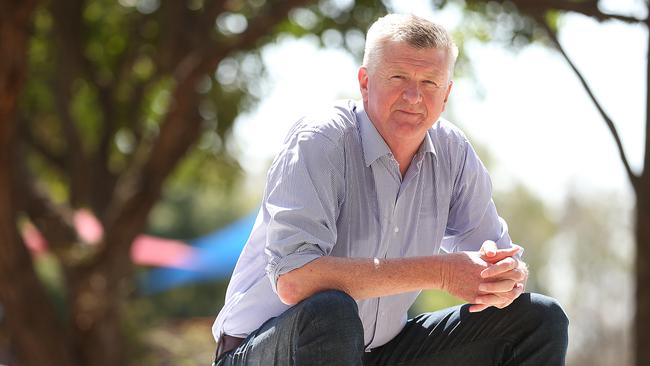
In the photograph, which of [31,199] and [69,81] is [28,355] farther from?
[69,81]

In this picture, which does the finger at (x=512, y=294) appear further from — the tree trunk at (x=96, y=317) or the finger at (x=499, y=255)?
the tree trunk at (x=96, y=317)

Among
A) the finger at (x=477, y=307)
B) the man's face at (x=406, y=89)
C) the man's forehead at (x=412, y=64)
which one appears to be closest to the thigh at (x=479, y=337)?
the finger at (x=477, y=307)

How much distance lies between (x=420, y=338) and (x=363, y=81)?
26.4 inches

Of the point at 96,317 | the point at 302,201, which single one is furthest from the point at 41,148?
the point at 302,201

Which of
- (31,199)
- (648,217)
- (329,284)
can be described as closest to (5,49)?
(31,199)

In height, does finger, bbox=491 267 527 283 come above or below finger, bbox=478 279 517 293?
above

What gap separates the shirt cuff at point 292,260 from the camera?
87.9 inches

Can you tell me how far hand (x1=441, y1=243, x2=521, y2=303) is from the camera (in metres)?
2.28

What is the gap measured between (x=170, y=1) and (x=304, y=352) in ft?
19.2

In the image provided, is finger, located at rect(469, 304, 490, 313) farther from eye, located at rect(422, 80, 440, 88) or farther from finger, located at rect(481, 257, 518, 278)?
eye, located at rect(422, 80, 440, 88)

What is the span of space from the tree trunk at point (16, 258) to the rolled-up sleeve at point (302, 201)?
3.59 m

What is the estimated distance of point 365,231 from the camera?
2.44 m

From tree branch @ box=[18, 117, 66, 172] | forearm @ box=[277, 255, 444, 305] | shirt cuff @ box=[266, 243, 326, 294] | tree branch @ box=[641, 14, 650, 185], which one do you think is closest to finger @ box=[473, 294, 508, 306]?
forearm @ box=[277, 255, 444, 305]

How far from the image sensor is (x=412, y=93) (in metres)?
2.40
